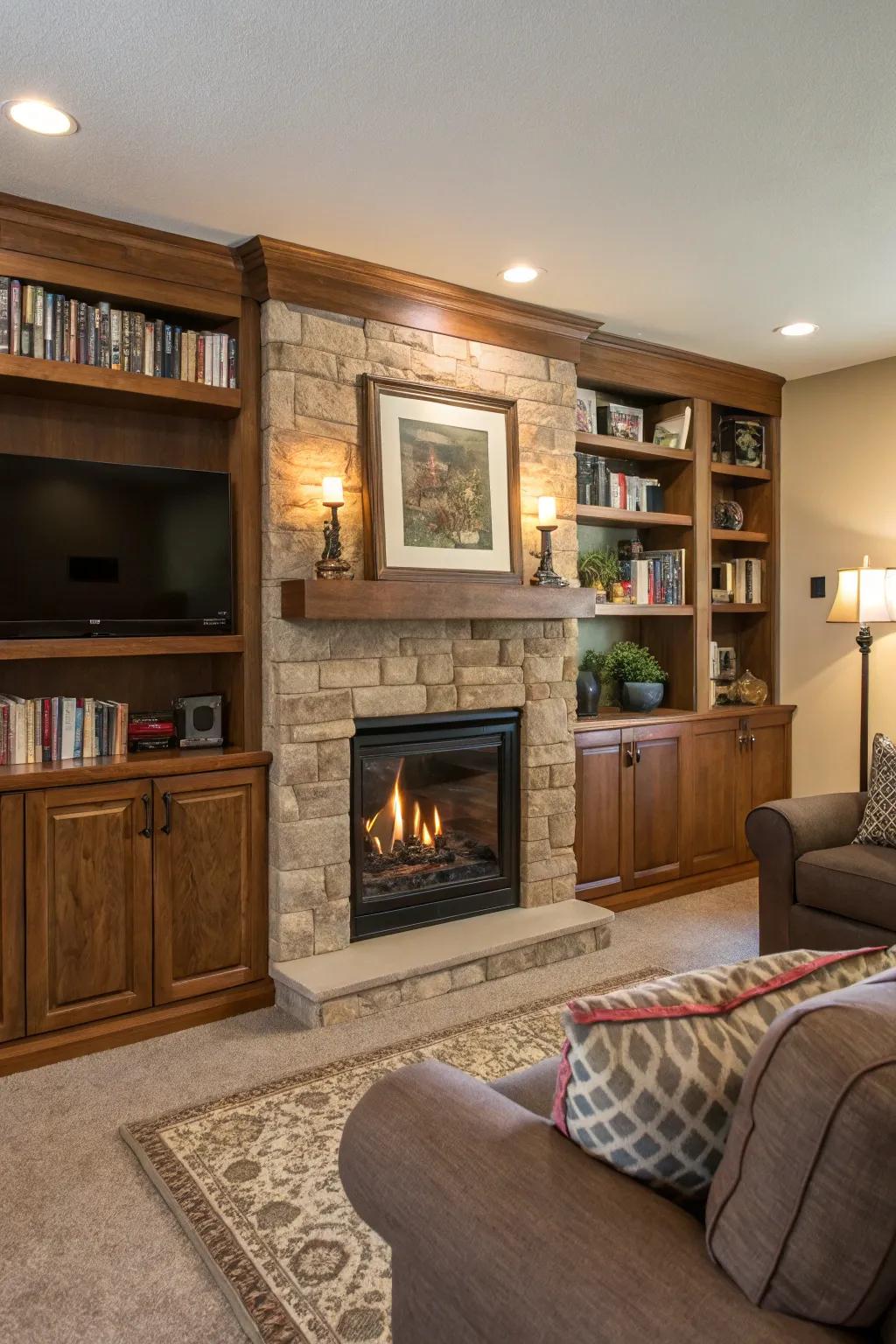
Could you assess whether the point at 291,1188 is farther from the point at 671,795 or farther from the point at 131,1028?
the point at 671,795

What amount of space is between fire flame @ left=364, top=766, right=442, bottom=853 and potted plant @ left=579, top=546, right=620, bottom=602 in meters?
1.38

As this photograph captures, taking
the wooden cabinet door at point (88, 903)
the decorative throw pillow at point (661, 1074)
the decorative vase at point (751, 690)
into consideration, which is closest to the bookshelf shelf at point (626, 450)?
the decorative vase at point (751, 690)

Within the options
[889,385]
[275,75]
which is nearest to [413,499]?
[275,75]

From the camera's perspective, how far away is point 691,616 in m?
4.75

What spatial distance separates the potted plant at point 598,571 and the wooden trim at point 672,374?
0.80m

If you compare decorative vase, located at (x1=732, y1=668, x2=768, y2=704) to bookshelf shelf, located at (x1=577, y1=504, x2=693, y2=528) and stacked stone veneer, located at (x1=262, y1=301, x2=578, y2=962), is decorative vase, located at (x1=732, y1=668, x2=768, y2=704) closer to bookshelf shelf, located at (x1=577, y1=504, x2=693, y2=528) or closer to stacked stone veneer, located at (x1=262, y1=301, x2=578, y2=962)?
bookshelf shelf, located at (x1=577, y1=504, x2=693, y2=528)

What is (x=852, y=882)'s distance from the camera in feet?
10.6

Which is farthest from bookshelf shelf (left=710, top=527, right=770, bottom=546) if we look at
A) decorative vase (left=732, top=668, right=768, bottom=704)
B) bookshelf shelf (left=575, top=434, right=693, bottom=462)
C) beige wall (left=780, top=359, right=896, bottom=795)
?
decorative vase (left=732, top=668, right=768, bottom=704)

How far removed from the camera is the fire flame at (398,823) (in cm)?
363

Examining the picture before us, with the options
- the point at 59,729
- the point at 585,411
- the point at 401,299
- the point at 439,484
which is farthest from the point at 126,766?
the point at 585,411

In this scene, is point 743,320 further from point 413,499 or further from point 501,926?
point 501,926

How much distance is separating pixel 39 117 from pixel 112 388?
2.61ft

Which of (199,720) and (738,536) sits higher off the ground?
(738,536)

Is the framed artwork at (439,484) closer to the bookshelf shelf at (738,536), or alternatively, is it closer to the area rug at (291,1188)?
the bookshelf shelf at (738,536)
